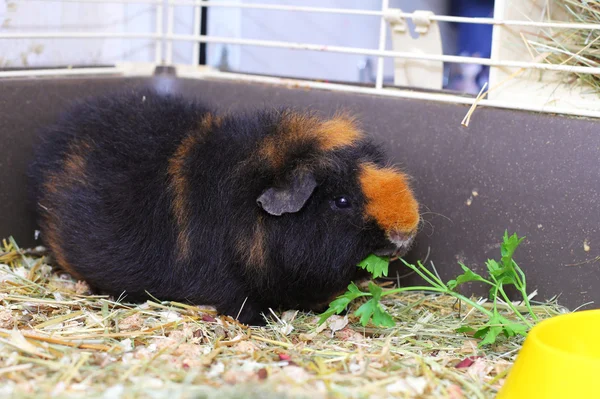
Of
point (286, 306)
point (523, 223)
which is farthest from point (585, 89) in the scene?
point (286, 306)

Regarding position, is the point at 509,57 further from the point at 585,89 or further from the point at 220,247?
the point at 220,247

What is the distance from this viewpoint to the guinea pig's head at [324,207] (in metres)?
1.82

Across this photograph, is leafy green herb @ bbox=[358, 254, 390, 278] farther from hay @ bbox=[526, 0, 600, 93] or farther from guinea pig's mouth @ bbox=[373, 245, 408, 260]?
hay @ bbox=[526, 0, 600, 93]

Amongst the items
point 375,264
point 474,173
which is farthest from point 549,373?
point 474,173

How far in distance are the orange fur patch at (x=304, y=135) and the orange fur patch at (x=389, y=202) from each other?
13 centimetres

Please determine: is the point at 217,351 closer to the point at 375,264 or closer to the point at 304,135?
the point at 375,264

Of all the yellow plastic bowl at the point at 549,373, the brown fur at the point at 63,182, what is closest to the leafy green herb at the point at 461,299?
the yellow plastic bowl at the point at 549,373

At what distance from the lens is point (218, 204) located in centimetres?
194

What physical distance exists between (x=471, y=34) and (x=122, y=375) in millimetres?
3726

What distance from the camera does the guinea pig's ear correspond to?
5.94 ft

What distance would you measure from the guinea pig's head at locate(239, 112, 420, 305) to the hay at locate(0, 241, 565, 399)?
0.69 feet

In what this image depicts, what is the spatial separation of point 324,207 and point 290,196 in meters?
0.12

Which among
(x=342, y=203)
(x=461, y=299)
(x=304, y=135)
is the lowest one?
(x=461, y=299)

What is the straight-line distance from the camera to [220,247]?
1.96 meters
